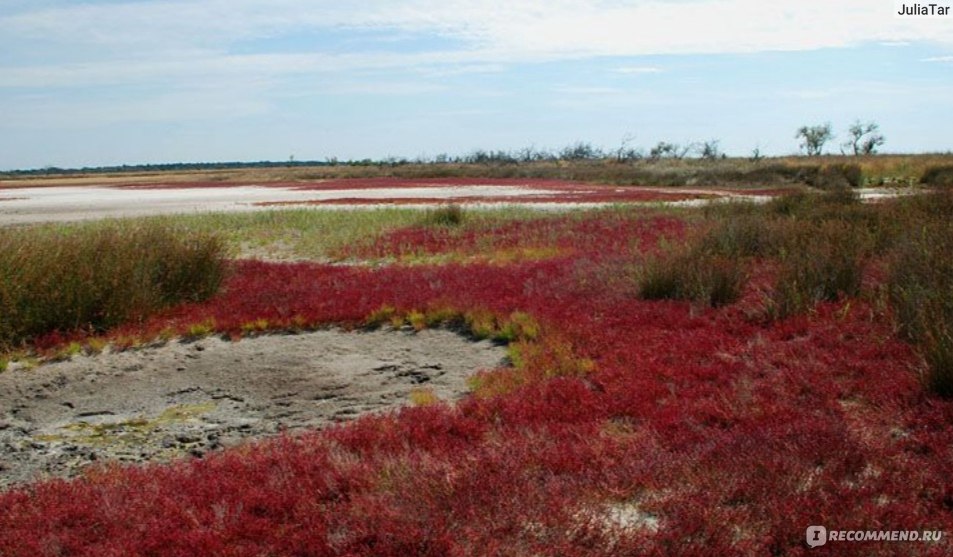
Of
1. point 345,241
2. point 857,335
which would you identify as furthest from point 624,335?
point 345,241

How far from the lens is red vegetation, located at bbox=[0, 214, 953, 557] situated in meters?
4.70

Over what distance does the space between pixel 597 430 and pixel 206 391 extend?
4.50 m

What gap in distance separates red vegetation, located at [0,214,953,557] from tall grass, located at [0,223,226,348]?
260 inches

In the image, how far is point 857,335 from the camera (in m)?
9.06

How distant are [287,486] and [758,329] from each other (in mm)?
6044

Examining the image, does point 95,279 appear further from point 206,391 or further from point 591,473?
point 591,473

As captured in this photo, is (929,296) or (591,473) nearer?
(591,473)

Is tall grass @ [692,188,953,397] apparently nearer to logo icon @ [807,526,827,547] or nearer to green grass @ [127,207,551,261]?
logo icon @ [807,526,827,547]

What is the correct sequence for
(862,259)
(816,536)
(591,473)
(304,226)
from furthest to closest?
(304,226) < (862,259) < (591,473) < (816,536)

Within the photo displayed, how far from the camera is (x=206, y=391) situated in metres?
9.09

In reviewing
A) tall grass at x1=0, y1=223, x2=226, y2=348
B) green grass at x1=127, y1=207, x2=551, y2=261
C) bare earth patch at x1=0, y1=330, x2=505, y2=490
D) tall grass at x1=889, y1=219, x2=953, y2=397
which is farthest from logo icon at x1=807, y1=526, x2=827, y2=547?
green grass at x1=127, y1=207, x2=551, y2=261

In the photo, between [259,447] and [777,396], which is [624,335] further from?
[259,447]

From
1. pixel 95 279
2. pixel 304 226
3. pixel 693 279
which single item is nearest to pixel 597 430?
pixel 693 279

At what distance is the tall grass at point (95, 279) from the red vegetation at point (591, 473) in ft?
21.7
